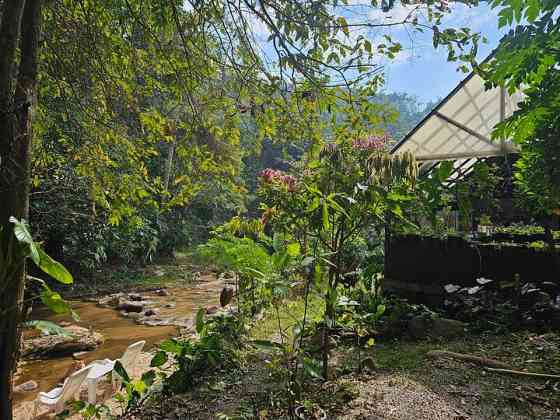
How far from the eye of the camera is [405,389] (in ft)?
8.24

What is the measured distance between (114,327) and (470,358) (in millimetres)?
5966

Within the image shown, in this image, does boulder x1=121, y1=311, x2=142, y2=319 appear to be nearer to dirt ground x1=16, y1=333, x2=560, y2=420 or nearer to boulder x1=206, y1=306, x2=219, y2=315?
boulder x1=206, y1=306, x2=219, y2=315

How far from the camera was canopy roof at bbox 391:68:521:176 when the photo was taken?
6.53m

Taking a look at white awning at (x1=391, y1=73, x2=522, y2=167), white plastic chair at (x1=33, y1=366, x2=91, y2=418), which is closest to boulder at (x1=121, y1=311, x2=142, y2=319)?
white plastic chair at (x1=33, y1=366, x2=91, y2=418)

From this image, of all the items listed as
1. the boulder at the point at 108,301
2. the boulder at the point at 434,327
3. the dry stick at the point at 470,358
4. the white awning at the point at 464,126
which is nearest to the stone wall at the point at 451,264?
the boulder at the point at 434,327

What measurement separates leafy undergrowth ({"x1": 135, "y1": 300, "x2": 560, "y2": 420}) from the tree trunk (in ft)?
4.02

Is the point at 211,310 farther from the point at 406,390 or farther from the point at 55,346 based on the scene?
the point at 406,390

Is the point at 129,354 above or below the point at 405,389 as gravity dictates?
below

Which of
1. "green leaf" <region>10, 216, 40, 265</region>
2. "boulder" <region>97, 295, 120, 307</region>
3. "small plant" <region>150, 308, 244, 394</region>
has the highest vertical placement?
"green leaf" <region>10, 216, 40, 265</region>

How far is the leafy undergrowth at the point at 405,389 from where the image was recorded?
7.22 ft

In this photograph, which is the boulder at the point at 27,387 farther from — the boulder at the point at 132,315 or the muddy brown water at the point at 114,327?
the boulder at the point at 132,315

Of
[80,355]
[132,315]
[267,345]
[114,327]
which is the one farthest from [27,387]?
[267,345]

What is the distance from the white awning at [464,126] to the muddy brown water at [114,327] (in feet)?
18.6

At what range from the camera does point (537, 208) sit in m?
3.56
